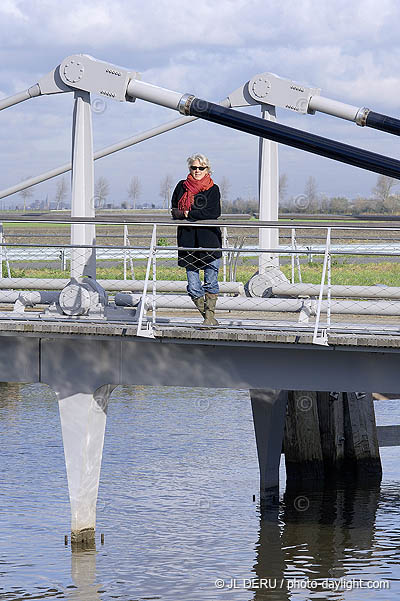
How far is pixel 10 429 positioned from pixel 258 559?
25.2 feet

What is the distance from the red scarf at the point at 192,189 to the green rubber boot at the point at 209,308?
0.90 m

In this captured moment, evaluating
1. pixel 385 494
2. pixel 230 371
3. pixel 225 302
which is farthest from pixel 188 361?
pixel 385 494

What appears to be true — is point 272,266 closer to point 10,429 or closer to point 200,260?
point 200,260

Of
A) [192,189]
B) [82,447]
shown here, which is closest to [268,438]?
[82,447]

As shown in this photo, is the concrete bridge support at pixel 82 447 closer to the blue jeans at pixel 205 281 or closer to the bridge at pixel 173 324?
the bridge at pixel 173 324

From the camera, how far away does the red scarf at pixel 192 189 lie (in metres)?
10.5

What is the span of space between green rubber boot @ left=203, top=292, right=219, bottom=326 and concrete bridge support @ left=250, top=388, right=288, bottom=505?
3.25m

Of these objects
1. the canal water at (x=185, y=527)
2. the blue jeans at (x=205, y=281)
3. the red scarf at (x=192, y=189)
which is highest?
the red scarf at (x=192, y=189)

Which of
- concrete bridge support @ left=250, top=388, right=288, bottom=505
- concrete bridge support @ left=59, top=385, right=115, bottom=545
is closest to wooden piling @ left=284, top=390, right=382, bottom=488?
concrete bridge support @ left=250, top=388, right=288, bottom=505

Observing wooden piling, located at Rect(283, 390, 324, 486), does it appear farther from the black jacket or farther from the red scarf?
the red scarf

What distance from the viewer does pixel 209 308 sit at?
10492 mm

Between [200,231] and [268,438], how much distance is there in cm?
424

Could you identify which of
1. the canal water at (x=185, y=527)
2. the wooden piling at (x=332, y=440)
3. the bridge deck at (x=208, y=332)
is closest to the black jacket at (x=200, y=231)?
the bridge deck at (x=208, y=332)

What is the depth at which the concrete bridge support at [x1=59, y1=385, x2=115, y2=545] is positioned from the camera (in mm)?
10852
